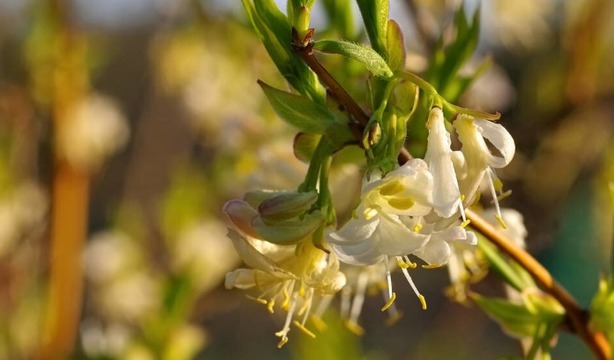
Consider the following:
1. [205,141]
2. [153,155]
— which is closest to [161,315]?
[205,141]

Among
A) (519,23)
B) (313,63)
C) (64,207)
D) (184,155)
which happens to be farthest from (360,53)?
(184,155)

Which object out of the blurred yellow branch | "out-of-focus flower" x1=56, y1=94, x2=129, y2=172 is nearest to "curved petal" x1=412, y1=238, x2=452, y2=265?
the blurred yellow branch

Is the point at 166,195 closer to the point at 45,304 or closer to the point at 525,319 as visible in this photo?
the point at 45,304

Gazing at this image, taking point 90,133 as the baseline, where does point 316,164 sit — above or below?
above

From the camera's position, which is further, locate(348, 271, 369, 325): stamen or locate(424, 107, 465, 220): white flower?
locate(348, 271, 369, 325): stamen

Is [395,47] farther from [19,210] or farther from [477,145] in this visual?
[19,210]

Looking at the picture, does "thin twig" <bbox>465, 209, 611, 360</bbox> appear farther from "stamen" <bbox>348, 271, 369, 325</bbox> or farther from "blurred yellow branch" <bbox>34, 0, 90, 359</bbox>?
"blurred yellow branch" <bbox>34, 0, 90, 359</bbox>
